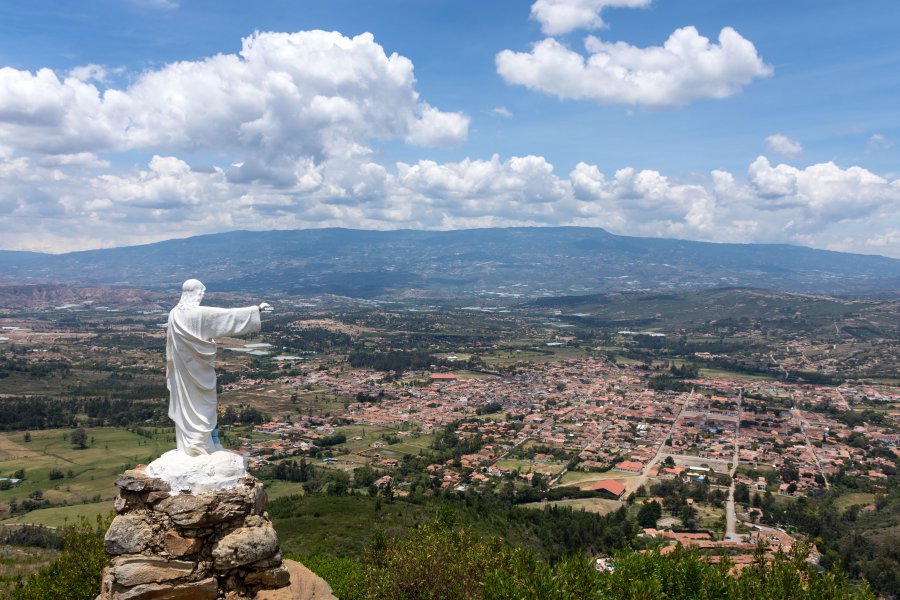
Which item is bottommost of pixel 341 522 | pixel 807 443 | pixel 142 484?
pixel 807 443

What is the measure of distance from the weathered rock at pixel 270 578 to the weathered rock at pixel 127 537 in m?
1.69

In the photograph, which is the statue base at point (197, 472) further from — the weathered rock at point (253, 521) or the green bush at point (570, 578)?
the green bush at point (570, 578)

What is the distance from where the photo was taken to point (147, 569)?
877cm

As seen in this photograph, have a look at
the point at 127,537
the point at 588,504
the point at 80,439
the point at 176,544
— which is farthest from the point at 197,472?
the point at 80,439

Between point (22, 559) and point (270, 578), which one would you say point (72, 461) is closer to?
point (22, 559)

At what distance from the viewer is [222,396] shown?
84.6 metres

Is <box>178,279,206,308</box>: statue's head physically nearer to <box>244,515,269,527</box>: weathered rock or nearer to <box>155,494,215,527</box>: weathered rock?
<box>155,494,215,527</box>: weathered rock

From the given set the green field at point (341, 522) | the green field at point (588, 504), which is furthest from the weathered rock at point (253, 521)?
the green field at point (588, 504)

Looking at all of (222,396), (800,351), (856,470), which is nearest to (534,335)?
(800,351)

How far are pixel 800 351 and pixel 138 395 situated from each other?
132344 millimetres

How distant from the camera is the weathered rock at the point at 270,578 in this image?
9320mm

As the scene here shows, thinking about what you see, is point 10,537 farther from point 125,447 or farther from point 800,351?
point 800,351

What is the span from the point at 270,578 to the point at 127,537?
2.28 m

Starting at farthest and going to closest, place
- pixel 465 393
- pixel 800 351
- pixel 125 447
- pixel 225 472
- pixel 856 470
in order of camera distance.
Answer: pixel 800 351, pixel 465 393, pixel 125 447, pixel 856 470, pixel 225 472
